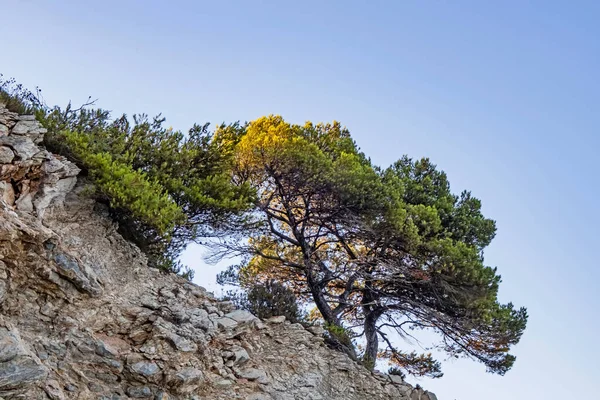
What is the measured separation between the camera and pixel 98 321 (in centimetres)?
738

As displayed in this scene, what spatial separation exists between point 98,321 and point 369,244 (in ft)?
26.6

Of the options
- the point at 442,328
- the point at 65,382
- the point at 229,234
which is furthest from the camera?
the point at 442,328

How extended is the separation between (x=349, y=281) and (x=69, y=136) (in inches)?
330

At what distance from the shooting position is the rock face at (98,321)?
21.6 ft

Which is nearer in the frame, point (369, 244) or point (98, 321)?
point (98, 321)

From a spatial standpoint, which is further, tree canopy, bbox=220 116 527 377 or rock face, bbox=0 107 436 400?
tree canopy, bbox=220 116 527 377

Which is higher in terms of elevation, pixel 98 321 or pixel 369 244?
pixel 369 244

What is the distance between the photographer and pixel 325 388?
9500 millimetres

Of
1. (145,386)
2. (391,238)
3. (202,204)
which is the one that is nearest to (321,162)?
(391,238)

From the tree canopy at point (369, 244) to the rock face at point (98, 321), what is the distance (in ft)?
9.58

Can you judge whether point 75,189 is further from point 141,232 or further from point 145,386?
point 145,386

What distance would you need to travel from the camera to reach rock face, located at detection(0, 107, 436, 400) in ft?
21.6

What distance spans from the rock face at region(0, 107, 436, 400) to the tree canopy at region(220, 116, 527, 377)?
2.92 m

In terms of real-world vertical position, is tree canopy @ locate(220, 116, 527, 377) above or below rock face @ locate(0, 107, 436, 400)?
above
